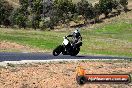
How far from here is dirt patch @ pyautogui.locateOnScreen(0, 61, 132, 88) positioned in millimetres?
17484

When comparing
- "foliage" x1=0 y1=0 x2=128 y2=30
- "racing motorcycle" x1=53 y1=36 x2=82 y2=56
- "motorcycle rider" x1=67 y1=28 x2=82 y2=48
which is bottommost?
"foliage" x1=0 y1=0 x2=128 y2=30

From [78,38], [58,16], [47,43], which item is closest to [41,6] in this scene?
[58,16]

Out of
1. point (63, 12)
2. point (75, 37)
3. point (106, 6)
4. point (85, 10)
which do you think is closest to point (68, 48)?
point (75, 37)

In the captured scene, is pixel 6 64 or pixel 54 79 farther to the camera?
pixel 6 64

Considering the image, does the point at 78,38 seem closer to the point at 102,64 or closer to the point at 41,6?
the point at 102,64

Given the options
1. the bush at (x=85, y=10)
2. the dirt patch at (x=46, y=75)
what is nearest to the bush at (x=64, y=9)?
the bush at (x=85, y=10)

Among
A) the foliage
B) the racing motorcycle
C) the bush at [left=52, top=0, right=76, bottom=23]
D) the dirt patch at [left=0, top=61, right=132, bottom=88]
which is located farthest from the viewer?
the bush at [left=52, top=0, right=76, bottom=23]

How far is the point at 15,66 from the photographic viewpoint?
19.7 m

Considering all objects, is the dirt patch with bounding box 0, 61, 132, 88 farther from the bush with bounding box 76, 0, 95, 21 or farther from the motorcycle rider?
the bush with bounding box 76, 0, 95, 21

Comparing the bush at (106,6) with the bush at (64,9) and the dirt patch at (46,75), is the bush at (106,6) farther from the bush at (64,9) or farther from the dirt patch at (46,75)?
the dirt patch at (46,75)

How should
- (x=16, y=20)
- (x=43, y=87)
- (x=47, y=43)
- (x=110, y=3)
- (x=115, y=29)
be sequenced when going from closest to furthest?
(x=43, y=87) < (x=47, y=43) < (x=115, y=29) < (x=16, y=20) < (x=110, y=3)

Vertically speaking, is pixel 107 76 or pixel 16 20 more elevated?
pixel 107 76

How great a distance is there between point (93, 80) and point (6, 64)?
365 inches

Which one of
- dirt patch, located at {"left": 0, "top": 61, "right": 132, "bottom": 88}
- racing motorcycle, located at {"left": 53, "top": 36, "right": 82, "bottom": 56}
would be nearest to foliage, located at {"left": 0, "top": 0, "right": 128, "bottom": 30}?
racing motorcycle, located at {"left": 53, "top": 36, "right": 82, "bottom": 56}
